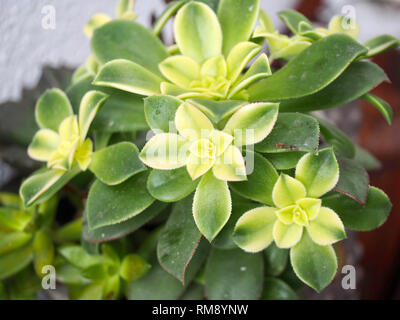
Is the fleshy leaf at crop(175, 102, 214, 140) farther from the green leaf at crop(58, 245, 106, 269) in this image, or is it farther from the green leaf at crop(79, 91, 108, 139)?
the green leaf at crop(58, 245, 106, 269)

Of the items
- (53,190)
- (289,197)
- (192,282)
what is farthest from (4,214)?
(289,197)

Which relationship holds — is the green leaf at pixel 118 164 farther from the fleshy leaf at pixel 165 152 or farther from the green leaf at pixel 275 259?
the green leaf at pixel 275 259

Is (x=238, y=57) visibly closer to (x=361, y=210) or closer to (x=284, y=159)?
(x=284, y=159)

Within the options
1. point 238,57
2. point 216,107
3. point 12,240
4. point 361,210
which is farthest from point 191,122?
point 12,240

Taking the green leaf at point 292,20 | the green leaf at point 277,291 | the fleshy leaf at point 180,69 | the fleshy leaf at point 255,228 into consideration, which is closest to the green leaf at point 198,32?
the fleshy leaf at point 180,69

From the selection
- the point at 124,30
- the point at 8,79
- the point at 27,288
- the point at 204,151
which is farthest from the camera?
the point at 8,79
